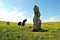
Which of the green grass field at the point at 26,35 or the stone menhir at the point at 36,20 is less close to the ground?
the stone menhir at the point at 36,20

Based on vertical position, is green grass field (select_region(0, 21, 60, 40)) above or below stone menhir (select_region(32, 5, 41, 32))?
below

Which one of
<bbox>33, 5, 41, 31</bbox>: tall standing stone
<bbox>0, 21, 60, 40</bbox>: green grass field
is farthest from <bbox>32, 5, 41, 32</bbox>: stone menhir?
<bbox>0, 21, 60, 40</bbox>: green grass field

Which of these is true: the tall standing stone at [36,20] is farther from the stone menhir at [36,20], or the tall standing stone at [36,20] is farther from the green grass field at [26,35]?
the green grass field at [26,35]

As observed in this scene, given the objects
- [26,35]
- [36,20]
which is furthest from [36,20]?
Result: [26,35]

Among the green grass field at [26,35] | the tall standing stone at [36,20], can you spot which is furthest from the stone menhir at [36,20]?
the green grass field at [26,35]

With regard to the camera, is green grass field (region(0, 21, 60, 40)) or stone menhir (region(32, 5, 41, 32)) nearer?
green grass field (region(0, 21, 60, 40))

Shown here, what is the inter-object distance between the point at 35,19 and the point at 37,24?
3.40 ft

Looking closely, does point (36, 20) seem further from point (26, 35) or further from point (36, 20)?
point (26, 35)

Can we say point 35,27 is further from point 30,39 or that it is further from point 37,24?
point 30,39

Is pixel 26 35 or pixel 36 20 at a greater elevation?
pixel 36 20

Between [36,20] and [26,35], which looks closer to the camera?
[26,35]

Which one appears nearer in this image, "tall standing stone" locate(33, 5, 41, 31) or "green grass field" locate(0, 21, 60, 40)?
"green grass field" locate(0, 21, 60, 40)

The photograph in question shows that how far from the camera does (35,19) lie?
107 feet

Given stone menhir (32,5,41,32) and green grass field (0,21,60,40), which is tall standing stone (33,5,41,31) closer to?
stone menhir (32,5,41,32)
